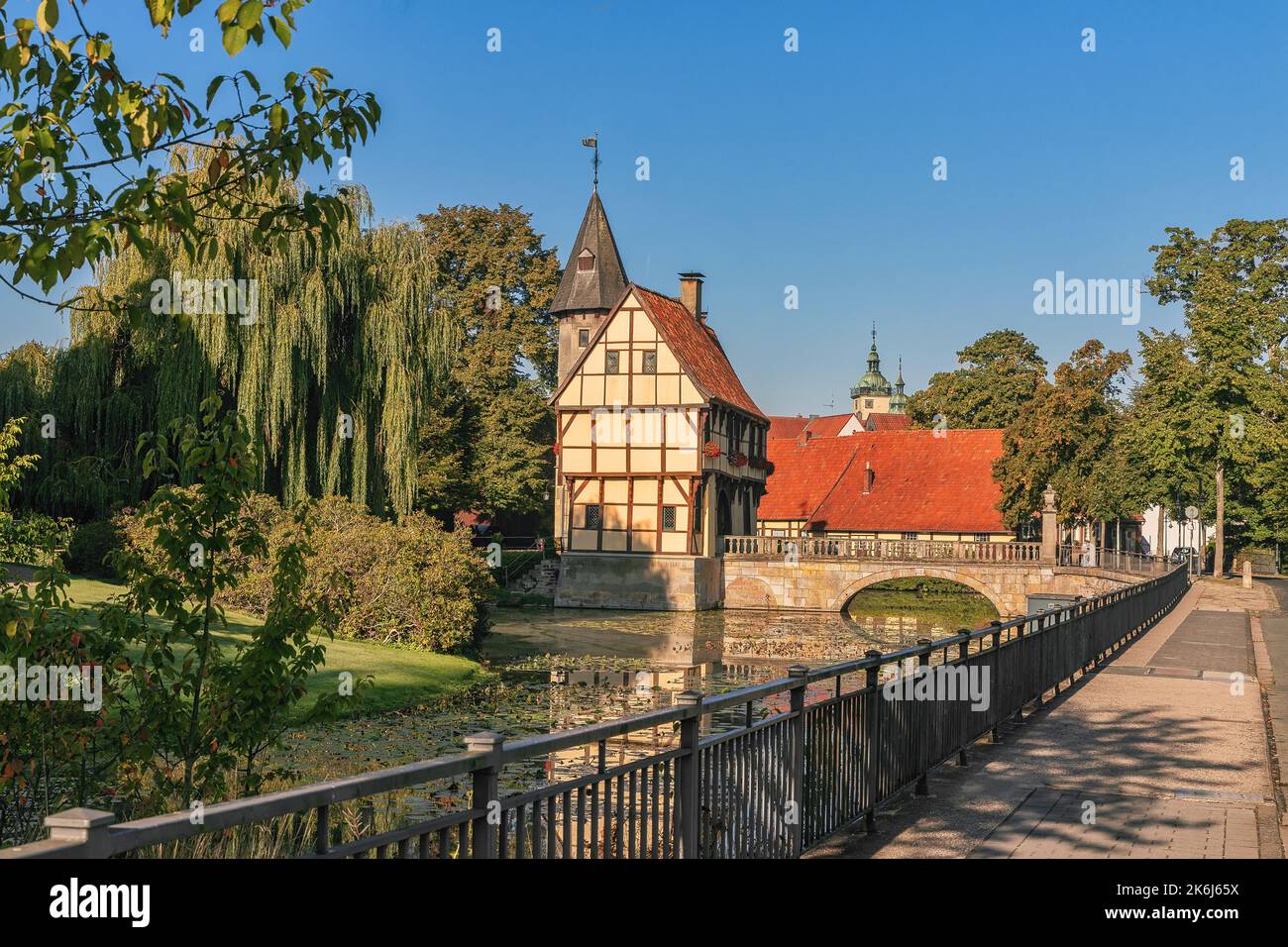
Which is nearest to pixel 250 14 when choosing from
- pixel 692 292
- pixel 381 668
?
pixel 381 668

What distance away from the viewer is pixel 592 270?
59.0 m

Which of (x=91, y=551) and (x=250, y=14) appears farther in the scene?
(x=91, y=551)

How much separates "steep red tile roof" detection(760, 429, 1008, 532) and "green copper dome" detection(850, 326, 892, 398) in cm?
11912

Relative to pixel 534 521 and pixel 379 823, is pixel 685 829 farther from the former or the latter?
pixel 534 521

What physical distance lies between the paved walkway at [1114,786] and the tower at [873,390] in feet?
535

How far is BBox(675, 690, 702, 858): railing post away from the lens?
18.7 feet

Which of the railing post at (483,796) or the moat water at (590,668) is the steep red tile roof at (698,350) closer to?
the moat water at (590,668)

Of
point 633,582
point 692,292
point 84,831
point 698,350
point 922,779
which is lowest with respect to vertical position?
point 633,582

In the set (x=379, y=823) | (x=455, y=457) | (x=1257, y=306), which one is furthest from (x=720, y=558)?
(x=379, y=823)

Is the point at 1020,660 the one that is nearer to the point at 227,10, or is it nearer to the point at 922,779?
the point at 922,779

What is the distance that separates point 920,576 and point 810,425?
256ft

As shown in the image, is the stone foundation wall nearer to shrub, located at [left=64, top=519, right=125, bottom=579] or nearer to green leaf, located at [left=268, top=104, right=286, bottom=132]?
shrub, located at [left=64, top=519, right=125, bottom=579]

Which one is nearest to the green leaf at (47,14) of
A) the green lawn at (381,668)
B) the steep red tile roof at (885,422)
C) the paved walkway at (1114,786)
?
the paved walkway at (1114,786)
